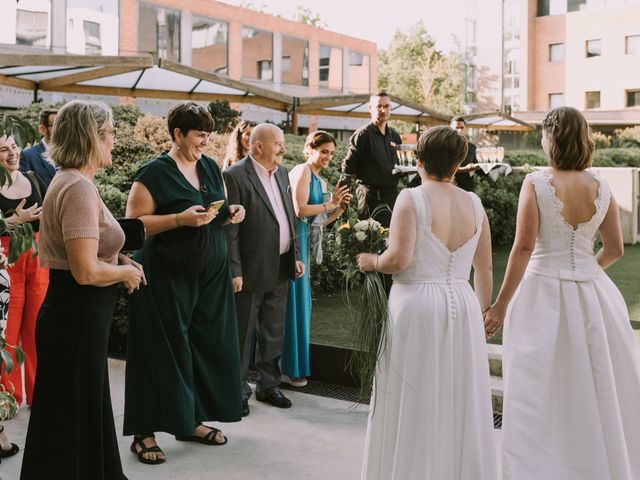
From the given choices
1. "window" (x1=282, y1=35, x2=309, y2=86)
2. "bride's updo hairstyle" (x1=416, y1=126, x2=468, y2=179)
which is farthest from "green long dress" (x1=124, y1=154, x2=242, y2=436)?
"window" (x1=282, y1=35, x2=309, y2=86)

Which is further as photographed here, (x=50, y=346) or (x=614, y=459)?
(x=614, y=459)

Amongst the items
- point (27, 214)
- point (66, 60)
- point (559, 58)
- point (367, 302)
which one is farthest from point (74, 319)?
point (559, 58)

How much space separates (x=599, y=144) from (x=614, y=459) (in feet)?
119

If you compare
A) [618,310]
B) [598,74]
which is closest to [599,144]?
[598,74]

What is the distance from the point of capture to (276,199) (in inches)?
233

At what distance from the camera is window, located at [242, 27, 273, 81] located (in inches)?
1713

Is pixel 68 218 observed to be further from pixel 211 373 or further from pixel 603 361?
pixel 603 361

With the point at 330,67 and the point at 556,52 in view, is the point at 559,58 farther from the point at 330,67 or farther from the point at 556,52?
the point at 330,67

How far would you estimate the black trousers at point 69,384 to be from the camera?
3645mm

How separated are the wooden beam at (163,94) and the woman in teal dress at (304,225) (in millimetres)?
10820

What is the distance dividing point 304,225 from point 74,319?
3.10 meters

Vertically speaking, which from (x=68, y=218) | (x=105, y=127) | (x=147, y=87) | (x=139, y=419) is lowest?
(x=139, y=419)

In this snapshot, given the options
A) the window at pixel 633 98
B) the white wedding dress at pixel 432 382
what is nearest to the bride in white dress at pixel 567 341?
the white wedding dress at pixel 432 382

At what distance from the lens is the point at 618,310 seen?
4.19m
